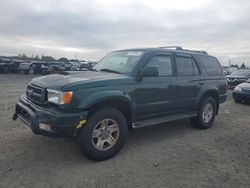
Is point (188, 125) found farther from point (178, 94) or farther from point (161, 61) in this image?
point (161, 61)

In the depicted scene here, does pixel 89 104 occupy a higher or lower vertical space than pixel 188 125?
higher

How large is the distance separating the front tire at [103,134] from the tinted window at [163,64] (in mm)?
1415

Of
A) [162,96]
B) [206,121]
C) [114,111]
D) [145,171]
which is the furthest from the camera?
[206,121]

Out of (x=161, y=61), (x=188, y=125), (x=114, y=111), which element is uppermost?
(x=161, y=61)

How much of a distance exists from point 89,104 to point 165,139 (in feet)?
7.55

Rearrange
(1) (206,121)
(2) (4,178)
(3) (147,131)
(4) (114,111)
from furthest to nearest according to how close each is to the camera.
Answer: (1) (206,121)
(3) (147,131)
(4) (114,111)
(2) (4,178)

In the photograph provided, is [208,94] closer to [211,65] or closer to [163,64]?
[211,65]

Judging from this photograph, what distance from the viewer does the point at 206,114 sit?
696 centimetres

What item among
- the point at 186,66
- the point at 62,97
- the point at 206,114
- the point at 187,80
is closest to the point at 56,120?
the point at 62,97

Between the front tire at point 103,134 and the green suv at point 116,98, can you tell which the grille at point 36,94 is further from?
the front tire at point 103,134

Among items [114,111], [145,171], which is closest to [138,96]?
[114,111]

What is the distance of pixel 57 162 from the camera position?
4.35 m

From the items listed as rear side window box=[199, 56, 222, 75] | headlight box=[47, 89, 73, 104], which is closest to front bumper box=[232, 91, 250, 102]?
rear side window box=[199, 56, 222, 75]

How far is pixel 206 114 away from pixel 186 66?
1.47 metres
